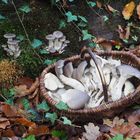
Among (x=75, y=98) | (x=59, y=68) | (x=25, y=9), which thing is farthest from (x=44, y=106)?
(x=25, y=9)

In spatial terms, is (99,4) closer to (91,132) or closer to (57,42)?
(57,42)

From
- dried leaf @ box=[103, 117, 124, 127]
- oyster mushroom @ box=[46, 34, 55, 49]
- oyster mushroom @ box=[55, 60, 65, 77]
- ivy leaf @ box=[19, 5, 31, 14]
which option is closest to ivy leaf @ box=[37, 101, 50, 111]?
oyster mushroom @ box=[55, 60, 65, 77]

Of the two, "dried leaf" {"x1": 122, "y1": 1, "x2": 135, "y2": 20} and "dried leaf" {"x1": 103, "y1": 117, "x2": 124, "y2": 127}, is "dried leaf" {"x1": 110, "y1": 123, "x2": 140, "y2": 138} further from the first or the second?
"dried leaf" {"x1": 122, "y1": 1, "x2": 135, "y2": 20}

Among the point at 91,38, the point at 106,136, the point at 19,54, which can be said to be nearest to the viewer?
the point at 106,136

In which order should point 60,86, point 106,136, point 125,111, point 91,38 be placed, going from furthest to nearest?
point 91,38
point 60,86
point 125,111
point 106,136

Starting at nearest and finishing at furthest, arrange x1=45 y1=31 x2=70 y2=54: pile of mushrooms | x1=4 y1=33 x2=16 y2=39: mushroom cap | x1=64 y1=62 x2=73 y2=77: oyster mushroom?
x1=64 y1=62 x2=73 y2=77: oyster mushroom, x1=4 y1=33 x2=16 y2=39: mushroom cap, x1=45 y1=31 x2=70 y2=54: pile of mushrooms

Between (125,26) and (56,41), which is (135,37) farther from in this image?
(56,41)

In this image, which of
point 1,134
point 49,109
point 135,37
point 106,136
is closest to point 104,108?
point 106,136

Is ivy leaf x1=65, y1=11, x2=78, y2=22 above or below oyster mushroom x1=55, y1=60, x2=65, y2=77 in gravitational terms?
above
